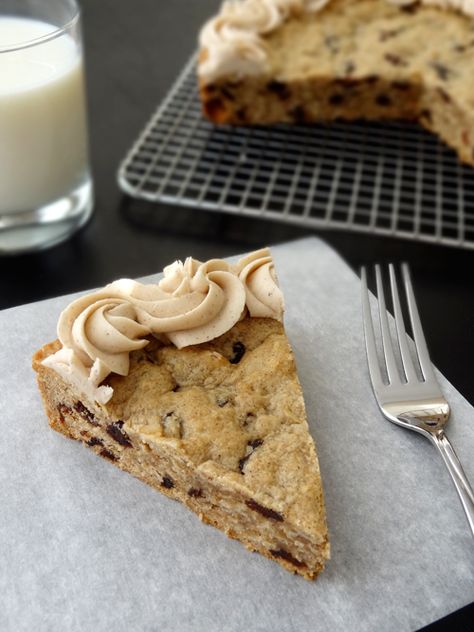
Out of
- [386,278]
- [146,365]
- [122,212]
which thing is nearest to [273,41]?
[122,212]

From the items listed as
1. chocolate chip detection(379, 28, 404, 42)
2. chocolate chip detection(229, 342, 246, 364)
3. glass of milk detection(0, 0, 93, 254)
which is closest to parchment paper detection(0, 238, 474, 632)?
chocolate chip detection(229, 342, 246, 364)

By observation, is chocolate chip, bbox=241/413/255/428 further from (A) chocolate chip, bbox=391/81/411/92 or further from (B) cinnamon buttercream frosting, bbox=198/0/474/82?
(A) chocolate chip, bbox=391/81/411/92

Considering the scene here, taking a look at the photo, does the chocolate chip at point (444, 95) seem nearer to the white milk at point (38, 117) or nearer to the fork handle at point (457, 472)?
the white milk at point (38, 117)

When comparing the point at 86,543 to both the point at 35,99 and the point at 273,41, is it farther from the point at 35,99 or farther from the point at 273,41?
the point at 273,41

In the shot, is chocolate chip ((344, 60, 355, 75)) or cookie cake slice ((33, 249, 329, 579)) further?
chocolate chip ((344, 60, 355, 75))

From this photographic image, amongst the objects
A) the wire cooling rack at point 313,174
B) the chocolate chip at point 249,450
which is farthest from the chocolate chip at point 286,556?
the wire cooling rack at point 313,174
